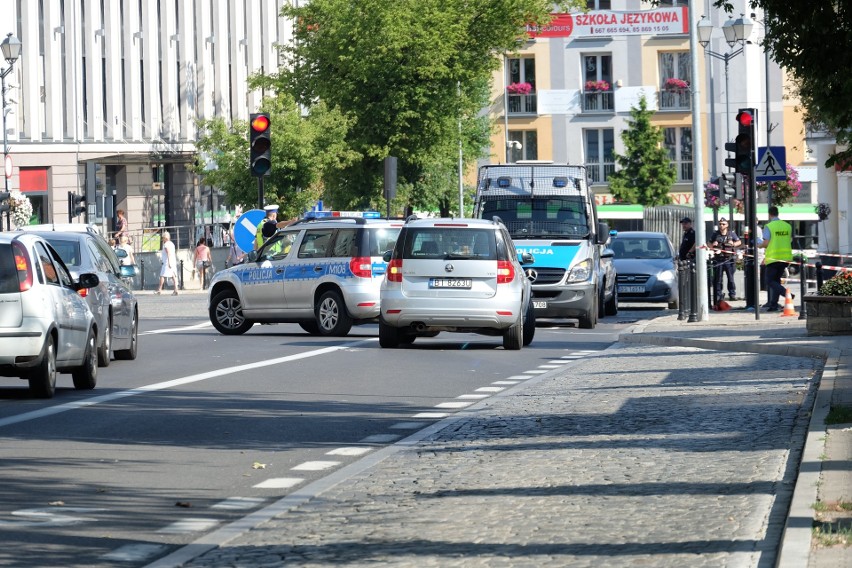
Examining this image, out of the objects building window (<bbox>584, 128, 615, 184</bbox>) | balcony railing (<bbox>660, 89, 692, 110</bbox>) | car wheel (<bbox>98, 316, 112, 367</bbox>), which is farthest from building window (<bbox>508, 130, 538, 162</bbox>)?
car wheel (<bbox>98, 316, 112, 367</bbox>)

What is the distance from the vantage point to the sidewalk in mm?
7516

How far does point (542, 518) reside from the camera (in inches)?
336

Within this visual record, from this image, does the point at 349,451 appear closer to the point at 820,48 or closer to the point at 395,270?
the point at 820,48

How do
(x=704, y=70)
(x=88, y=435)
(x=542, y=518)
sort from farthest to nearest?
(x=704, y=70) < (x=88, y=435) < (x=542, y=518)

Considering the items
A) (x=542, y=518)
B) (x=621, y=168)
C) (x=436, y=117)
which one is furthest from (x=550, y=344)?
(x=621, y=168)

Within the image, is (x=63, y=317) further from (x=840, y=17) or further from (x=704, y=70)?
(x=704, y=70)

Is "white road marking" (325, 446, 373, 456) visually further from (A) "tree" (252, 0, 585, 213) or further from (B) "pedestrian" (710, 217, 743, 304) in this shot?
(A) "tree" (252, 0, 585, 213)

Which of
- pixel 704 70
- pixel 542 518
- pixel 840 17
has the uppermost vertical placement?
pixel 704 70

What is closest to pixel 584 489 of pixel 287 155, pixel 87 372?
pixel 87 372

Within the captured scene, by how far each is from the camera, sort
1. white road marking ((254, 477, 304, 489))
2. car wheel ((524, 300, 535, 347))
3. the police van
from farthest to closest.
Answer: the police van, car wheel ((524, 300, 535, 347)), white road marking ((254, 477, 304, 489))

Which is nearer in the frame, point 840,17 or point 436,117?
point 840,17

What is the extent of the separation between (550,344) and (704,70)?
56981mm

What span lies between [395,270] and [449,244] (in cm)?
79

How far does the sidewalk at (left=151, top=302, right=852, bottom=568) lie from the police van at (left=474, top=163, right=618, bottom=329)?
12164 millimetres
